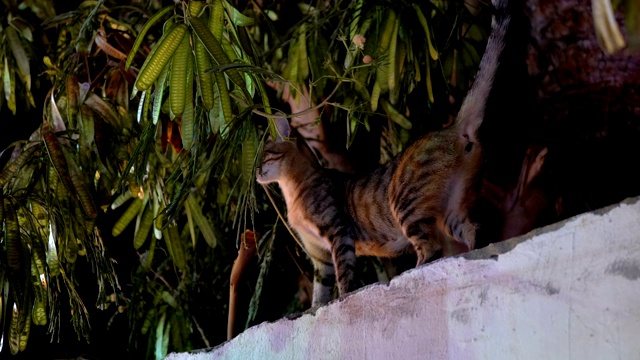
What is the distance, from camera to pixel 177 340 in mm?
3568

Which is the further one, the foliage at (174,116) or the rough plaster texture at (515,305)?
the foliage at (174,116)

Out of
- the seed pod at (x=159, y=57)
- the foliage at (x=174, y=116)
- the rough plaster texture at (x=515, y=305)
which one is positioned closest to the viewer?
the rough plaster texture at (x=515, y=305)

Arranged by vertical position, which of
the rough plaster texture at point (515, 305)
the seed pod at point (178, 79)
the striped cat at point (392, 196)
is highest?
the seed pod at point (178, 79)

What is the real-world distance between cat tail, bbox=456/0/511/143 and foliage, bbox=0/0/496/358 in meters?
0.36

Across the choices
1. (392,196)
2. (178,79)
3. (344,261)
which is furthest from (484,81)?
(178,79)

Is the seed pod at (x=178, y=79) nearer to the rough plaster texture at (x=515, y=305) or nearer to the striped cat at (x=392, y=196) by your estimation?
the striped cat at (x=392, y=196)

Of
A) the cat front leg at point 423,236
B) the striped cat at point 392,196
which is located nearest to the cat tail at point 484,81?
the striped cat at point 392,196

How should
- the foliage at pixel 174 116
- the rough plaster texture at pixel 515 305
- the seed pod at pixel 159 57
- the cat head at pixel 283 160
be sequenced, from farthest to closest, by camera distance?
the cat head at pixel 283 160, the foliage at pixel 174 116, the seed pod at pixel 159 57, the rough plaster texture at pixel 515 305

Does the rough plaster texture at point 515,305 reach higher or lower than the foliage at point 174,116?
lower

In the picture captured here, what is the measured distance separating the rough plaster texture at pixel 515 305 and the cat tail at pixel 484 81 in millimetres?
654

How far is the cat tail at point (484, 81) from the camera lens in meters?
2.33

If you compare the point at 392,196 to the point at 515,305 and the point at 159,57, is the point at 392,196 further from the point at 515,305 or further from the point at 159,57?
the point at 515,305

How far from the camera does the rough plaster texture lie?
141 cm

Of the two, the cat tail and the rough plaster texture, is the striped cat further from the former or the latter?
the rough plaster texture
